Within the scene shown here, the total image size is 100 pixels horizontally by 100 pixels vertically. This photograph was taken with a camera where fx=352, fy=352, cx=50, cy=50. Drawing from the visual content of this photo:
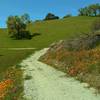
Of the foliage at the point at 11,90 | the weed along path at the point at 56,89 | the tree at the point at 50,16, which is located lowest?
the foliage at the point at 11,90

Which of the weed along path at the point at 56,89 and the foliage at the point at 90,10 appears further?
the foliage at the point at 90,10

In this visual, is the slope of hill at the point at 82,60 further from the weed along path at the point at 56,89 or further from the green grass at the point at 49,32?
the green grass at the point at 49,32

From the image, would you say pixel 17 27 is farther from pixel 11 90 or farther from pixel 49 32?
pixel 11 90

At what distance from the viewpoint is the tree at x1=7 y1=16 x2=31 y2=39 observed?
401ft

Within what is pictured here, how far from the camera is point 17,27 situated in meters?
123

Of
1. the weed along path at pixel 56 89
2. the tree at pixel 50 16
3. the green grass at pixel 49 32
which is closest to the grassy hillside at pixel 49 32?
the green grass at pixel 49 32

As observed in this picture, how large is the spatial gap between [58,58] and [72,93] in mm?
18867

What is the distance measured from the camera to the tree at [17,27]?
122125 mm

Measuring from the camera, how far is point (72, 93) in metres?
22.1

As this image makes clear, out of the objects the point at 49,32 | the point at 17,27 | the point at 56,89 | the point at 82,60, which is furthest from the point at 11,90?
the point at 49,32

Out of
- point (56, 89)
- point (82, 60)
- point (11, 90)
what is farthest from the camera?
point (82, 60)

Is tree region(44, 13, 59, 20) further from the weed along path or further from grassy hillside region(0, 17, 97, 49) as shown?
the weed along path

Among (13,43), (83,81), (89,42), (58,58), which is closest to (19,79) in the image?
(83,81)

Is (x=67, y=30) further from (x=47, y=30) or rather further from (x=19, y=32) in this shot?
(x=19, y=32)
